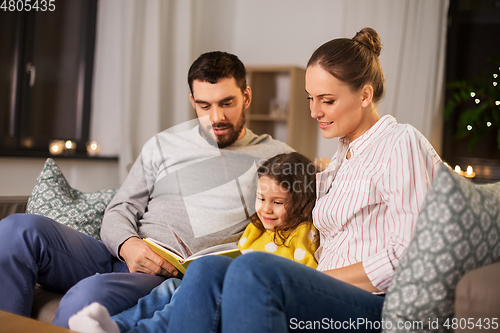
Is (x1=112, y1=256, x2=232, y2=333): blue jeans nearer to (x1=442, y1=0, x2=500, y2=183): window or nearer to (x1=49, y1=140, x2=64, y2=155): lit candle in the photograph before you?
(x1=49, y1=140, x2=64, y2=155): lit candle

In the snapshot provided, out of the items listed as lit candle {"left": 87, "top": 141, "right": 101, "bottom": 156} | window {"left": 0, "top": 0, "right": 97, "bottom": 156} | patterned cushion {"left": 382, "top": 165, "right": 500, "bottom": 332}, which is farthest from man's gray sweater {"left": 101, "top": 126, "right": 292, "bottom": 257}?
lit candle {"left": 87, "top": 141, "right": 101, "bottom": 156}

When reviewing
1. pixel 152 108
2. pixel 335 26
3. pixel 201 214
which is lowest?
pixel 201 214

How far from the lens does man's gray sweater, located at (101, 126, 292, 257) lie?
151cm

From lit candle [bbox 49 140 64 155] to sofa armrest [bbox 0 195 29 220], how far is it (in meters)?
1.07

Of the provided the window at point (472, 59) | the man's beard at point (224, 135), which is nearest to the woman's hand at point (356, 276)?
the man's beard at point (224, 135)

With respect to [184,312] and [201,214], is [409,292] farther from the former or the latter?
[201,214]

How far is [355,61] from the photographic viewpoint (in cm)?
121

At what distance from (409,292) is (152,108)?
2639mm

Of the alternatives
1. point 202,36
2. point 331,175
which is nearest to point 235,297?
point 331,175

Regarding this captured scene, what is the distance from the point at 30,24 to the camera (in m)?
2.80

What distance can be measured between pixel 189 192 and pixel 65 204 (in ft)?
1.59

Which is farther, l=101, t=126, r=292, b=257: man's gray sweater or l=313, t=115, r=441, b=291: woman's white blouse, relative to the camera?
l=101, t=126, r=292, b=257: man's gray sweater

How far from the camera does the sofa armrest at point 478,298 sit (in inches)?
29.7

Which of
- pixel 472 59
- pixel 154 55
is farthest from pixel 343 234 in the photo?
pixel 472 59
